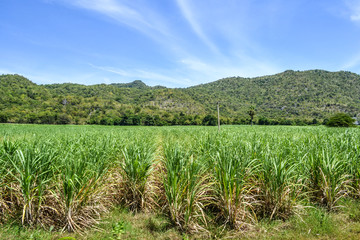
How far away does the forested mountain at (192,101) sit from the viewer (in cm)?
7850

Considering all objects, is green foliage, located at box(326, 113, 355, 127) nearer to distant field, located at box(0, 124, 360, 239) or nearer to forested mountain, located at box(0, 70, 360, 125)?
forested mountain, located at box(0, 70, 360, 125)

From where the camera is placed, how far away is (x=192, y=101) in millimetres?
117750

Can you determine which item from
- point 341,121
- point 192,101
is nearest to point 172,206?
point 341,121

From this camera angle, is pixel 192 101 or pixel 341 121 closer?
pixel 341 121

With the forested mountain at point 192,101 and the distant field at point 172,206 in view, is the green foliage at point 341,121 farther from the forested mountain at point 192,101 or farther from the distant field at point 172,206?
the distant field at point 172,206

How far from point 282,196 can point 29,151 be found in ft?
17.7

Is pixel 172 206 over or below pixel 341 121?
below

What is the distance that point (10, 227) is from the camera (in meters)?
3.38

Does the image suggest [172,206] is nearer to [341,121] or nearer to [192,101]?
[341,121]

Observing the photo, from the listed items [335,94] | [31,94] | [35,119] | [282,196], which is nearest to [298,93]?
[335,94]

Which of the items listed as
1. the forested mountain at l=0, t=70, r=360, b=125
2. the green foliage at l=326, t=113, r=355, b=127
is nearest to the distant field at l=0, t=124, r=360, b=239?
the green foliage at l=326, t=113, r=355, b=127

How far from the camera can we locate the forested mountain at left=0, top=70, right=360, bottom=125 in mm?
78500

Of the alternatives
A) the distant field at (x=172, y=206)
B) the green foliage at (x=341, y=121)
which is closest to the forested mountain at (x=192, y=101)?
the green foliage at (x=341, y=121)

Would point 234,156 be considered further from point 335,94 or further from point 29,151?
point 335,94
